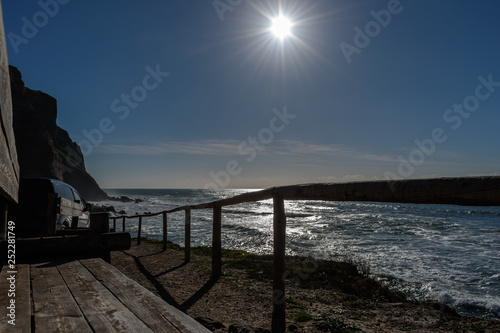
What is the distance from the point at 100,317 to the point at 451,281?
33.7 feet

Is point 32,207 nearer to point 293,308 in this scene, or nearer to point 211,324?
point 211,324

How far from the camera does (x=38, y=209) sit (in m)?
6.52

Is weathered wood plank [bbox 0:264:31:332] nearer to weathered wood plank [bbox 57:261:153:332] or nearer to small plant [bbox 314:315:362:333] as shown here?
weathered wood plank [bbox 57:261:153:332]

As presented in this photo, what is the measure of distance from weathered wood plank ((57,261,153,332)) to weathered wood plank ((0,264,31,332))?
0.27 m

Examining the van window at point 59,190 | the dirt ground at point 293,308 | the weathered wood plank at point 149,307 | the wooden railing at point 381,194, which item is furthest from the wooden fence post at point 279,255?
the van window at point 59,190

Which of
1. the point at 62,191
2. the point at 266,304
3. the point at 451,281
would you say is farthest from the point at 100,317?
the point at 451,281

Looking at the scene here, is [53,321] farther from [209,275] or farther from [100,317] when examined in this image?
[209,275]

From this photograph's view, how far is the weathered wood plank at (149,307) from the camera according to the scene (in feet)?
5.17

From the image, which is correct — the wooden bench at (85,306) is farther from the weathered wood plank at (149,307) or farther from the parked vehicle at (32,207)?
the parked vehicle at (32,207)

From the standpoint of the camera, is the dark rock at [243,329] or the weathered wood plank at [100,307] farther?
the dark rock at [243,329]

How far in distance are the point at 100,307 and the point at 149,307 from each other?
31 cm

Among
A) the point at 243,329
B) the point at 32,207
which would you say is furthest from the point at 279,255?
the point at 32,207

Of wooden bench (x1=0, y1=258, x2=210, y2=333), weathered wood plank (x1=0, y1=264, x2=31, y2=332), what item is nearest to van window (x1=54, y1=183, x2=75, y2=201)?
weathered wood plank (x1=0, y1=264, x2=31, y2=332)

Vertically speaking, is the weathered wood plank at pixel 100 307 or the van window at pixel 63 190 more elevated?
the van window at pixel 63 190
